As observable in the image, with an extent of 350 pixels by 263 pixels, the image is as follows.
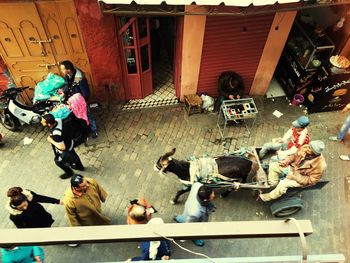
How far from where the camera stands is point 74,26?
6977 mm

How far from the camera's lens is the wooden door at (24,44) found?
260 inches

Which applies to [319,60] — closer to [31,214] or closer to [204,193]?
[204,193]

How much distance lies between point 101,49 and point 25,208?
4027mm

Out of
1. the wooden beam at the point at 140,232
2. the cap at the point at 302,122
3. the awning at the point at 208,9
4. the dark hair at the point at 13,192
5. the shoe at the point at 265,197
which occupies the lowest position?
the shoe at the point at 265,197

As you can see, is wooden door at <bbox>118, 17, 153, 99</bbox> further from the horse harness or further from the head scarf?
the horse harness

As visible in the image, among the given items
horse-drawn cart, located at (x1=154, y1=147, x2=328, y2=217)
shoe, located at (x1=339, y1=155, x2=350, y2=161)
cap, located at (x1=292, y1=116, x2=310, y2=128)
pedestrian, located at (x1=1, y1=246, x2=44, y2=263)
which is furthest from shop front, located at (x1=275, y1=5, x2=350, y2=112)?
pedestrian, located at (x1=1, y1=246, x2=44, y2=263)

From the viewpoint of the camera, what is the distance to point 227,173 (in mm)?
6238

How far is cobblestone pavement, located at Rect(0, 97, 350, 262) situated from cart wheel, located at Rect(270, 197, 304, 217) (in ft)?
0.98

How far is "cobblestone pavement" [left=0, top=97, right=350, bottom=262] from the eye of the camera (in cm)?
655

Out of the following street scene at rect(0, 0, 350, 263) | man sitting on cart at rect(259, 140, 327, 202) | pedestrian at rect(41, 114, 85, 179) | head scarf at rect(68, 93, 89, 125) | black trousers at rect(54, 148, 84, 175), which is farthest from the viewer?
head scarf at rect(68, 93, 89, 125)

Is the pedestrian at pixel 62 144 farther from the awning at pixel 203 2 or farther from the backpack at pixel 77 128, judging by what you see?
the awning at pixel 203 2

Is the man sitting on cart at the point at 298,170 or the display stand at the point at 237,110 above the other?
the man sitting on cart at the point at 298,170

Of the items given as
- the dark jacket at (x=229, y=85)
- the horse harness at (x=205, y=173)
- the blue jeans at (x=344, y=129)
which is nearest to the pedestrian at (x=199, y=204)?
the horse harness at (x=205, y=173)

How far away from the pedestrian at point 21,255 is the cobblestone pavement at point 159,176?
5.29 feet
